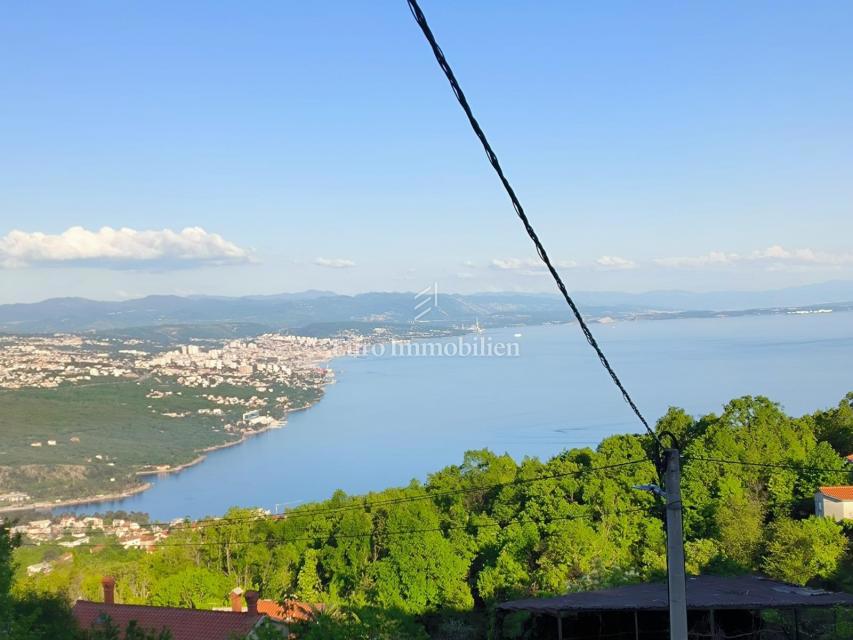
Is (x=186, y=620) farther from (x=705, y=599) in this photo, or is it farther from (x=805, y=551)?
(x=805, y=551)

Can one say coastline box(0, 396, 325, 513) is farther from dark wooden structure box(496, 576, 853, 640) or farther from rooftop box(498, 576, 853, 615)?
rooftop box(498, 576, 853, 615)

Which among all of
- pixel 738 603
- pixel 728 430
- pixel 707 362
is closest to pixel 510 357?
pixel 707 362

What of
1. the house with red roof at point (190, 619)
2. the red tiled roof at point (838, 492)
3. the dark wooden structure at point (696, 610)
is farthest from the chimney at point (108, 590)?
the red tiled roof at point (838, 492)

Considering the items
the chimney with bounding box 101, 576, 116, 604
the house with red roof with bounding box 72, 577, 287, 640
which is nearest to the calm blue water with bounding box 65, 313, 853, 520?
the chimney with bounding box 101, 576, 116, 604

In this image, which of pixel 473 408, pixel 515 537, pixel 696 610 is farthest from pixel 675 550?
pixel 473 408

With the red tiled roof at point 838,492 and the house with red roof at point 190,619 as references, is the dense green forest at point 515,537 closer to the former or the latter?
the red tiled roof at point 838,492
